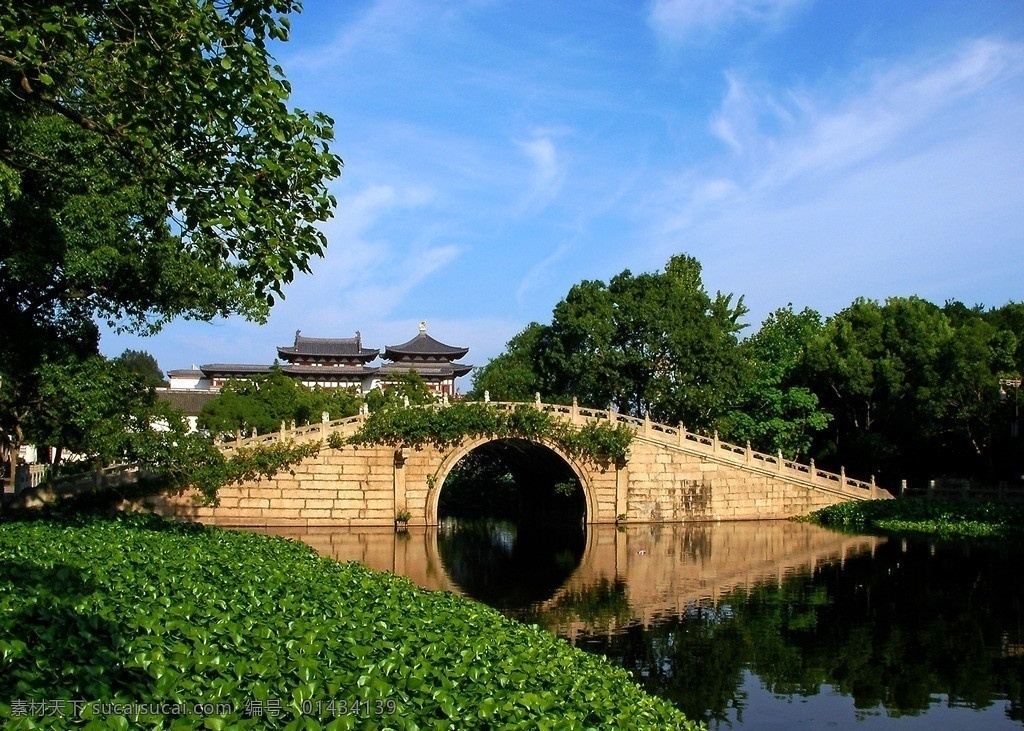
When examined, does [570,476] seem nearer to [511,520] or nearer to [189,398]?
[511,520]

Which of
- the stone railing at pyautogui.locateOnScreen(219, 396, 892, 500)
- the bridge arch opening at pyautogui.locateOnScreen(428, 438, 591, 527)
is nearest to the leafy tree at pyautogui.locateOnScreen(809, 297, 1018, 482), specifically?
the stone railing at pyautogui.locateOnScreen(219, 396, 892, 500)

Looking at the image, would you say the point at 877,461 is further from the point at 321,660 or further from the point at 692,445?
the point at 321,660

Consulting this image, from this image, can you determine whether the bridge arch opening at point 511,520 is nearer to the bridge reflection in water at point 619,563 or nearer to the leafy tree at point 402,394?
the bridge reflection in water at point 619,563

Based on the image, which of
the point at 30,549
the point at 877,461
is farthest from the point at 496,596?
the point at 877,461

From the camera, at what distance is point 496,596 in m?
16.0

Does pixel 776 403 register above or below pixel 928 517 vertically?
above

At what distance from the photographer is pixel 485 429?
26438 mm

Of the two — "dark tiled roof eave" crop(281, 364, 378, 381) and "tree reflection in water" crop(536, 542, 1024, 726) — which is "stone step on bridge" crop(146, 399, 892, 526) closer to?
"tree reflection in water" crop(536, 542, 1024, 726)

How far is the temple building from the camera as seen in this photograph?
1896 inches

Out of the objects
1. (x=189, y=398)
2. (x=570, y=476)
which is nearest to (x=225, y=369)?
(x=189, y=398)

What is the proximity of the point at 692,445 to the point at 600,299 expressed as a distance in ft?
19.0

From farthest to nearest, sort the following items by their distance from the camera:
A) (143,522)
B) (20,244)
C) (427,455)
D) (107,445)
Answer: (427,455), (107,445), (143,522), (20,244)

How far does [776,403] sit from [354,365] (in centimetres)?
2513

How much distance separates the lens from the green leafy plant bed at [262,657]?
502 centimetres
